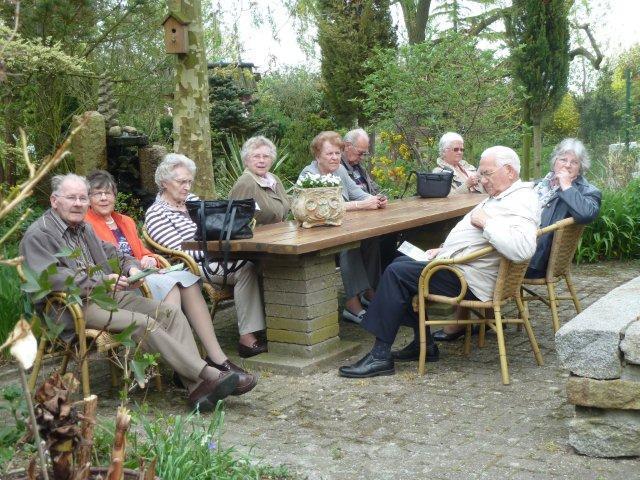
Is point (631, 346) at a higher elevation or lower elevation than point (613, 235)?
higher

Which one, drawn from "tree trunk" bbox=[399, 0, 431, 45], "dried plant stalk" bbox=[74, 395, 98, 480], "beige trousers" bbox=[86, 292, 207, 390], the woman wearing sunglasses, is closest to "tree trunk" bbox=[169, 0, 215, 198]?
the woman wearing sunglasses

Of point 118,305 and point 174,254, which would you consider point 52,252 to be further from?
point 174,254

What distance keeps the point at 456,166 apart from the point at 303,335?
3104 millimetres

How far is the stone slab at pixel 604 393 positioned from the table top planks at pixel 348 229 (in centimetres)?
180

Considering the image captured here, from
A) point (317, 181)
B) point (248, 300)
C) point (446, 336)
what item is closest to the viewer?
point (317, 181)

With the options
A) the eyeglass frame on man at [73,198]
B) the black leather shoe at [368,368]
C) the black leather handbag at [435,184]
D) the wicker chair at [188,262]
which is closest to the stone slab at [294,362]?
the black leather shoe at [368,368]

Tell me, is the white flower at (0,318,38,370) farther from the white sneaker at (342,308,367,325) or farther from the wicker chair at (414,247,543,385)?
the white sneaker at (342,308,367,325)

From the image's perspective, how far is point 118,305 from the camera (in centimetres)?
473

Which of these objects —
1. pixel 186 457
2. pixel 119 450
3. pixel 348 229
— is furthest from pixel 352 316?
pixel 119 450

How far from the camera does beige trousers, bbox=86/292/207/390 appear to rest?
462 centimetres

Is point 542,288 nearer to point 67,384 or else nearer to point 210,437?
point 210,437

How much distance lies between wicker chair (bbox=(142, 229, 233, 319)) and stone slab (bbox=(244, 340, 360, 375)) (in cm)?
51

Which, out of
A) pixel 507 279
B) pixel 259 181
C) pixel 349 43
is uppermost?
pixel 349 43

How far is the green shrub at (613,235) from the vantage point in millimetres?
8906
